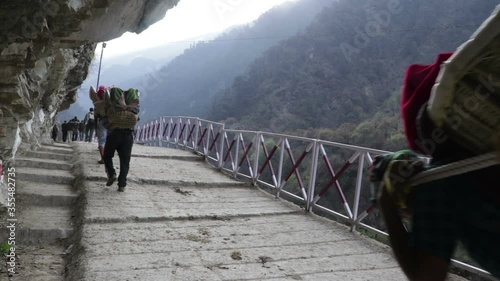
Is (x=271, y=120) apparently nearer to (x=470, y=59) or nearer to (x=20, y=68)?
(x=20, y=68)

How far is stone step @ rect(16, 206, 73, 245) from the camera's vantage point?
164 inches

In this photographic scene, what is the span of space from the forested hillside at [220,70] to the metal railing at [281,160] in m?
61.6

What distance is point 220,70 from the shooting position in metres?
92.9

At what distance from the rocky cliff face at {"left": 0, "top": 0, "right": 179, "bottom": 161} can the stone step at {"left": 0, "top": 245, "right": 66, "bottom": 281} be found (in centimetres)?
206

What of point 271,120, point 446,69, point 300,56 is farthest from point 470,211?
point 300,56

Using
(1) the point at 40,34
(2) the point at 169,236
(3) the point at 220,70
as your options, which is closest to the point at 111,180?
(2) the point at 169,236

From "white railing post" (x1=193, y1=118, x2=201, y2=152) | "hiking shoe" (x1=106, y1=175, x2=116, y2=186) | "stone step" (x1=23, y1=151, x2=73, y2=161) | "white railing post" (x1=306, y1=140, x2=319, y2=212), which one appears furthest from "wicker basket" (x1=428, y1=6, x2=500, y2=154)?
"white railing post" (x1=193, y1=118, x2=201, y2=152)

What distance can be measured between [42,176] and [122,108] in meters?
1.81

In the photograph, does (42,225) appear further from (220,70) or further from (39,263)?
(220,70)

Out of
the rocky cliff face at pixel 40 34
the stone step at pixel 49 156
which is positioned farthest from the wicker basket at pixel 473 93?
the stone step at pixel 49 156

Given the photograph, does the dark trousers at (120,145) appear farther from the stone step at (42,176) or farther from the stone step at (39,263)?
the stone step at (39,263)

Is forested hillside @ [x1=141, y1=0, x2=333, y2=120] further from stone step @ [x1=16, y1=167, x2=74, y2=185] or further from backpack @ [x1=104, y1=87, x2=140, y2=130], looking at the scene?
backpack @ [x1=104, y1=87, x2=140, y2=130]

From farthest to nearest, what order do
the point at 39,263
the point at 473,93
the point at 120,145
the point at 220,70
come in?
the point at 220,70, the point at 120,145, the point at 39,263, the point at 473,93

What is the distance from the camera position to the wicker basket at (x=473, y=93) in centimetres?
96
